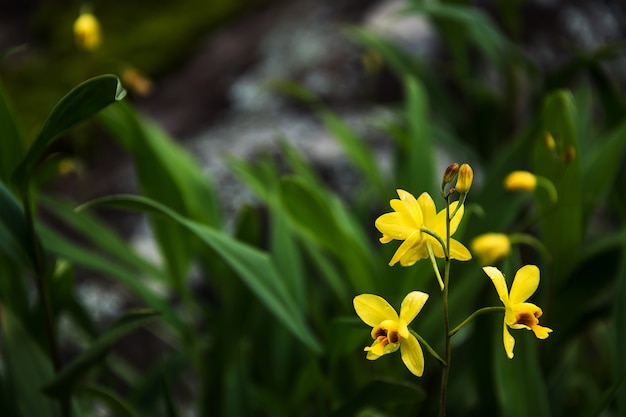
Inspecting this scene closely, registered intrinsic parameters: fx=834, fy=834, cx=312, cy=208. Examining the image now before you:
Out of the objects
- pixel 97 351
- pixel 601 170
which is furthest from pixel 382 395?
pixel 601 170

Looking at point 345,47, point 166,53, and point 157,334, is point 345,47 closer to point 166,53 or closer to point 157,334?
point 166,53

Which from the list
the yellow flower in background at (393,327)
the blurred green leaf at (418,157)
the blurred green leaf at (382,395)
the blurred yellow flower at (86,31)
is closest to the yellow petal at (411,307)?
the yellow flower in background at (393,327)

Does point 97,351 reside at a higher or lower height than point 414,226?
lower

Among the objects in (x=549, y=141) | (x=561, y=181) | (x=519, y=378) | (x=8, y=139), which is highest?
(x=8, y=139)

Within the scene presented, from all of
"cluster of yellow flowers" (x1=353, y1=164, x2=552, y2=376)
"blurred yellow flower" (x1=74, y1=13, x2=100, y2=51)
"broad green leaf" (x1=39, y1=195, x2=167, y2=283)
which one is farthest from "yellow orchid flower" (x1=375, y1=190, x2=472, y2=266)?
"blurred yellow flower" (x1=74, y1=13, x2=100, y2=51)

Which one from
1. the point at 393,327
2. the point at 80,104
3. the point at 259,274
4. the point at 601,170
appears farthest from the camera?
the point at 601,170

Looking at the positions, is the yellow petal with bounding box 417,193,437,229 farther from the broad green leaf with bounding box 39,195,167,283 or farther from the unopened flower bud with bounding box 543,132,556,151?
the broad green leaf with bounding box 39,195,167,283

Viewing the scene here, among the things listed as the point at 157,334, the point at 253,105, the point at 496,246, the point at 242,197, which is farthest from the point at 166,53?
the point at 496,246

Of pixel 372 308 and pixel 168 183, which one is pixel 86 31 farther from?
pixel 372 308
